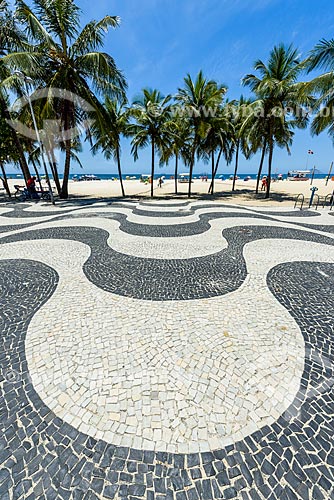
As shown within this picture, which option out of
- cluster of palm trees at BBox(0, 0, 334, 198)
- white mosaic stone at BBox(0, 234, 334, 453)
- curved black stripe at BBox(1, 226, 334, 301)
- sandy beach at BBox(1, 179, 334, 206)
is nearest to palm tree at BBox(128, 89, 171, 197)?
cluster of palm trees at BBox(0, 0, 334, 198)

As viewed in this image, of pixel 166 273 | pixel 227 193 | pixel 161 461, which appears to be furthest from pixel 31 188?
pixel 161 461

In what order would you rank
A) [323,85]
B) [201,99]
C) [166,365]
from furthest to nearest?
1. [201,99]
2. [323,85]
3. [166,365]

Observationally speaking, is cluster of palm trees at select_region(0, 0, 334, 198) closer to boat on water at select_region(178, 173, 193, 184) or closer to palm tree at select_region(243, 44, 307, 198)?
palm tree at select_region(243, 44, 307, 198)

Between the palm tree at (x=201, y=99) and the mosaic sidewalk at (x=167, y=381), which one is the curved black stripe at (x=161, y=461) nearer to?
the mosaic sidewalk at (x=167, y=381)

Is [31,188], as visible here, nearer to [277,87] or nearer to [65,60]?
[65,60]

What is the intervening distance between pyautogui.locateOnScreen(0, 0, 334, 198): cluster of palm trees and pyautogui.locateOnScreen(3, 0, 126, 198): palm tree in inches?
1.7

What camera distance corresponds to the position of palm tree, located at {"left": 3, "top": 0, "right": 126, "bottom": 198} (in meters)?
12.6

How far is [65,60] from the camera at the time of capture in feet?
45.3

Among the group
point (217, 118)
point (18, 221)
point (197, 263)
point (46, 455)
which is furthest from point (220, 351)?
point (217, 118)

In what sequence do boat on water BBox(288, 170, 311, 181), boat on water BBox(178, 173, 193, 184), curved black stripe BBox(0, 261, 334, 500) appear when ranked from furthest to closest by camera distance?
boat on water BBox(288, 170, 311, 181), boat on water BBox(178, 173, 193, 184), curved black stripe BBox(0, 261, 334, 500)

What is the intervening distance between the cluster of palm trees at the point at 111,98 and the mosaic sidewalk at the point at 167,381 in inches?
534

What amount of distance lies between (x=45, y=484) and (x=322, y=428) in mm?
2321

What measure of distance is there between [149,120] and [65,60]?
6.51 metres

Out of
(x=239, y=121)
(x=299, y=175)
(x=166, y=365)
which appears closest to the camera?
(x=166, y=365)
